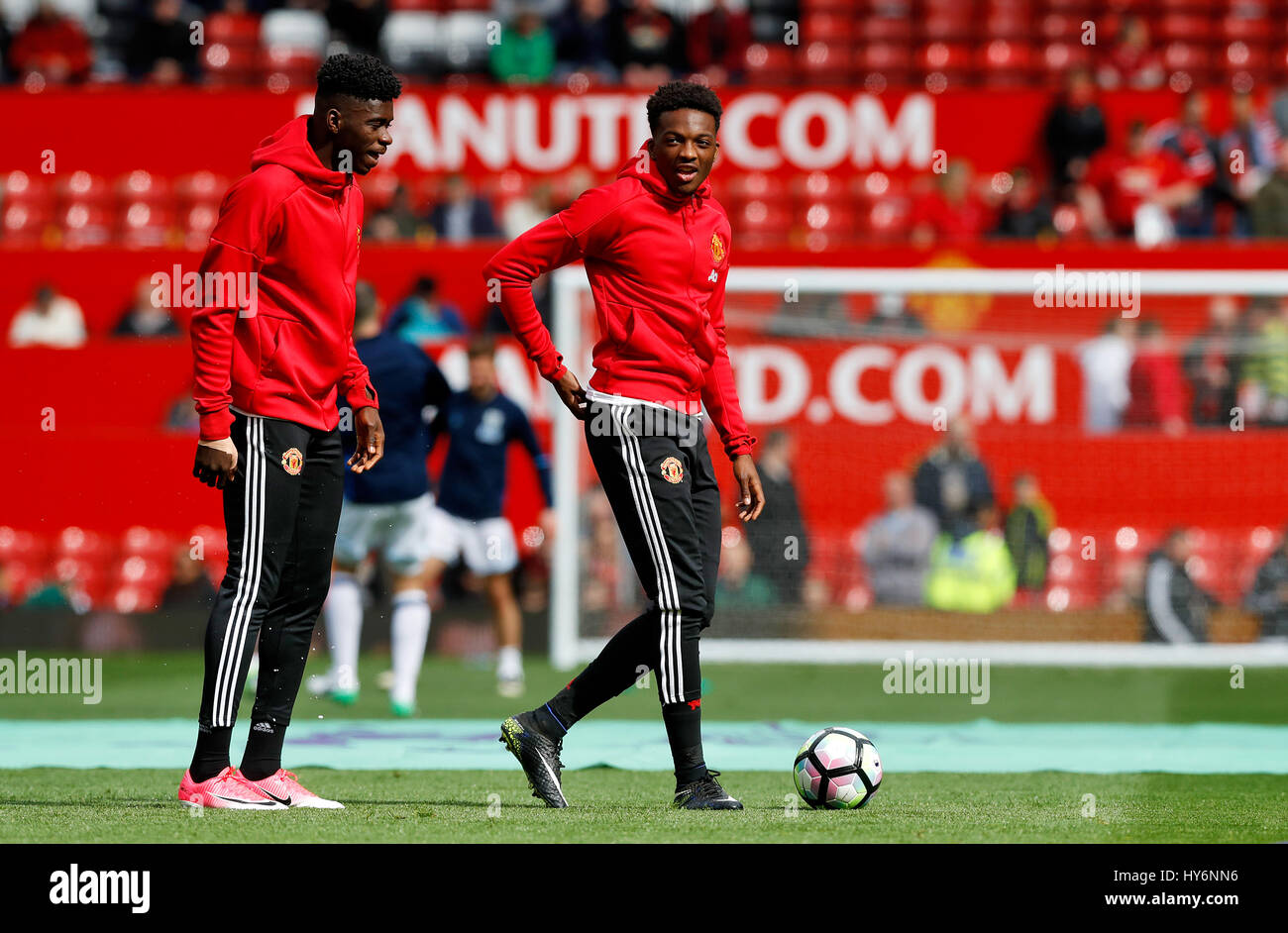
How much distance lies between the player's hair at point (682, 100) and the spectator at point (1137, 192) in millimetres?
10340

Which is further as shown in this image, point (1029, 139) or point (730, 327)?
point (1029, 139)

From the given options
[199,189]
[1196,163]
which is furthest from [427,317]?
Answer: [1196,163]

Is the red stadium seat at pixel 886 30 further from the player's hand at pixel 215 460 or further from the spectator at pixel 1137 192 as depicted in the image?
the player's hand at pixel 215 460

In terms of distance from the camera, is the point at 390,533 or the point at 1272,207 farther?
the point at 1272,207

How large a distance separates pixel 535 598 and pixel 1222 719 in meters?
5.56

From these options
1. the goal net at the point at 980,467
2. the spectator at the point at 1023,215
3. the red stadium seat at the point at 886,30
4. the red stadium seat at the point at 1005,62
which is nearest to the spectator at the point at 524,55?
the red stadium seat at the point at 886,30

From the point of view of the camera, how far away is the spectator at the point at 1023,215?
50.3ft

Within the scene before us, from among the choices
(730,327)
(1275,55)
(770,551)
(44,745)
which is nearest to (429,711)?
(44,745)

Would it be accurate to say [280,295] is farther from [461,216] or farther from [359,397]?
[461,216]

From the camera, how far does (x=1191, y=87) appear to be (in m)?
17.0

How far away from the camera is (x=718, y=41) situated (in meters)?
17.7

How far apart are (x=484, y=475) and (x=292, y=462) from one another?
5229 millimetres

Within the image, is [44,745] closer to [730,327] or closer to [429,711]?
[429,711]
